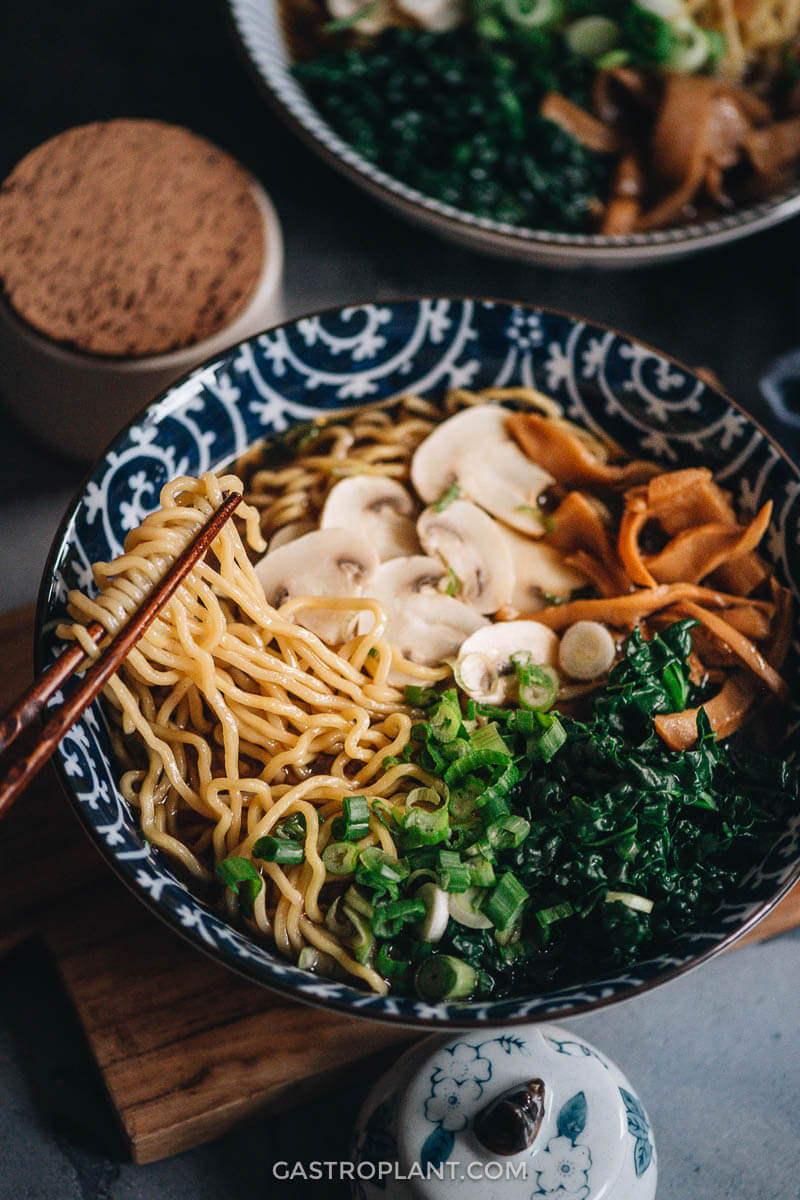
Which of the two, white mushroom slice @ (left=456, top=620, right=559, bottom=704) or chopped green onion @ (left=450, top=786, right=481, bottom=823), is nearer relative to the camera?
chopped green onion @ (left=450, top=786, right=481, bottom=823)

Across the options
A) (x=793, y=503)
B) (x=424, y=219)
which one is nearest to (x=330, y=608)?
(x=793, y=503)

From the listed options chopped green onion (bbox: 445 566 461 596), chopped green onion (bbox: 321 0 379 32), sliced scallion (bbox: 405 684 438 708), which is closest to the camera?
sliced scallion (bbox: 405 684 438 708)

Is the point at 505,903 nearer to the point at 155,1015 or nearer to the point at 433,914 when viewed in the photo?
the point at 433,914

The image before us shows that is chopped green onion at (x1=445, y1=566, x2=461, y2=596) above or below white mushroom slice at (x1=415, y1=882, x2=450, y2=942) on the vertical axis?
above

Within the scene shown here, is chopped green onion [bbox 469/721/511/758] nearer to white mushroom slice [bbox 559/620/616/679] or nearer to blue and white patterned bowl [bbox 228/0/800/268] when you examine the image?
white mushroom slice [bbox 559/620/616/679]

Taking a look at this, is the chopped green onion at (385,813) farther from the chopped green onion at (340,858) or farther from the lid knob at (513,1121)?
the lid knob at (513,1121)

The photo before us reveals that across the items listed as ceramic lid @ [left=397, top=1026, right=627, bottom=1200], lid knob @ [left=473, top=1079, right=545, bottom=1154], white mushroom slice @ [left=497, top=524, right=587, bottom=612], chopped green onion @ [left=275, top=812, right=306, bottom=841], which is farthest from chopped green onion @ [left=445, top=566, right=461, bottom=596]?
lid knob @ [left=473, top=1079, right=545, bottom=1154]

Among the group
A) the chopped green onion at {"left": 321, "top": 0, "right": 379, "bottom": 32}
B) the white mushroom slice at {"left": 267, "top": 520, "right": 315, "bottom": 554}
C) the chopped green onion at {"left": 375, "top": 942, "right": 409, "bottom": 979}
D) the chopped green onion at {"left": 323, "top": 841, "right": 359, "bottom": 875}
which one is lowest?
the chopped green onion at {"left": 375, "top": 942, "right": 409, "bottom": 979}
